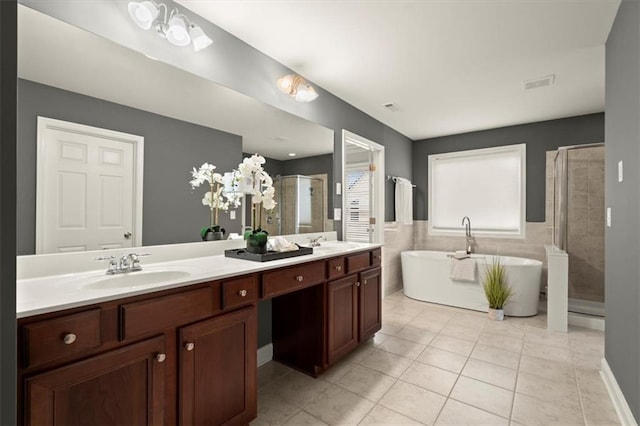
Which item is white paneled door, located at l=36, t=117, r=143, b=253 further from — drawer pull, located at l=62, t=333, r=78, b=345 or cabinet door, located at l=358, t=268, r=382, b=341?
cabinet door, located at l=358, t=268, r=382, b=341

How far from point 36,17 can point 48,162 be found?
622 mm

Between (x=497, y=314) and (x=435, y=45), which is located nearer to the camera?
(x=435, y=45)

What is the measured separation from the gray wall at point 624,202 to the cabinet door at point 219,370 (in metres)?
1.96

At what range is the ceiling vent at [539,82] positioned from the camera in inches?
114

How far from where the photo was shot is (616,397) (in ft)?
6.23

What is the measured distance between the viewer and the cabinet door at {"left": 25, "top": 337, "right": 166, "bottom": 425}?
950 mm

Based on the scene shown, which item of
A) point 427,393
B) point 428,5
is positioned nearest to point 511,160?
point 428,5

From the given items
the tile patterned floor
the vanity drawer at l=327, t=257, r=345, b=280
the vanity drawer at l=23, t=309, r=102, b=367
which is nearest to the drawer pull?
the vanity drawer at l=23, t=309, r=102, b=367

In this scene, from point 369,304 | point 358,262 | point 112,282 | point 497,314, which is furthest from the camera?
point 497,314

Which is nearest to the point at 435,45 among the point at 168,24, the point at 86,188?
the point at 168,24

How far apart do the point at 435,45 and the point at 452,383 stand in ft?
8.12

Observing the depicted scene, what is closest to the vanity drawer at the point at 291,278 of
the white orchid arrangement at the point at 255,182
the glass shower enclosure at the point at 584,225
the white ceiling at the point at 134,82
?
the white orchid arrangement at the point at 255,182

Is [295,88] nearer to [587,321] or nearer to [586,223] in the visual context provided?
[587,321]

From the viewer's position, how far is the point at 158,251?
5.77 feet
